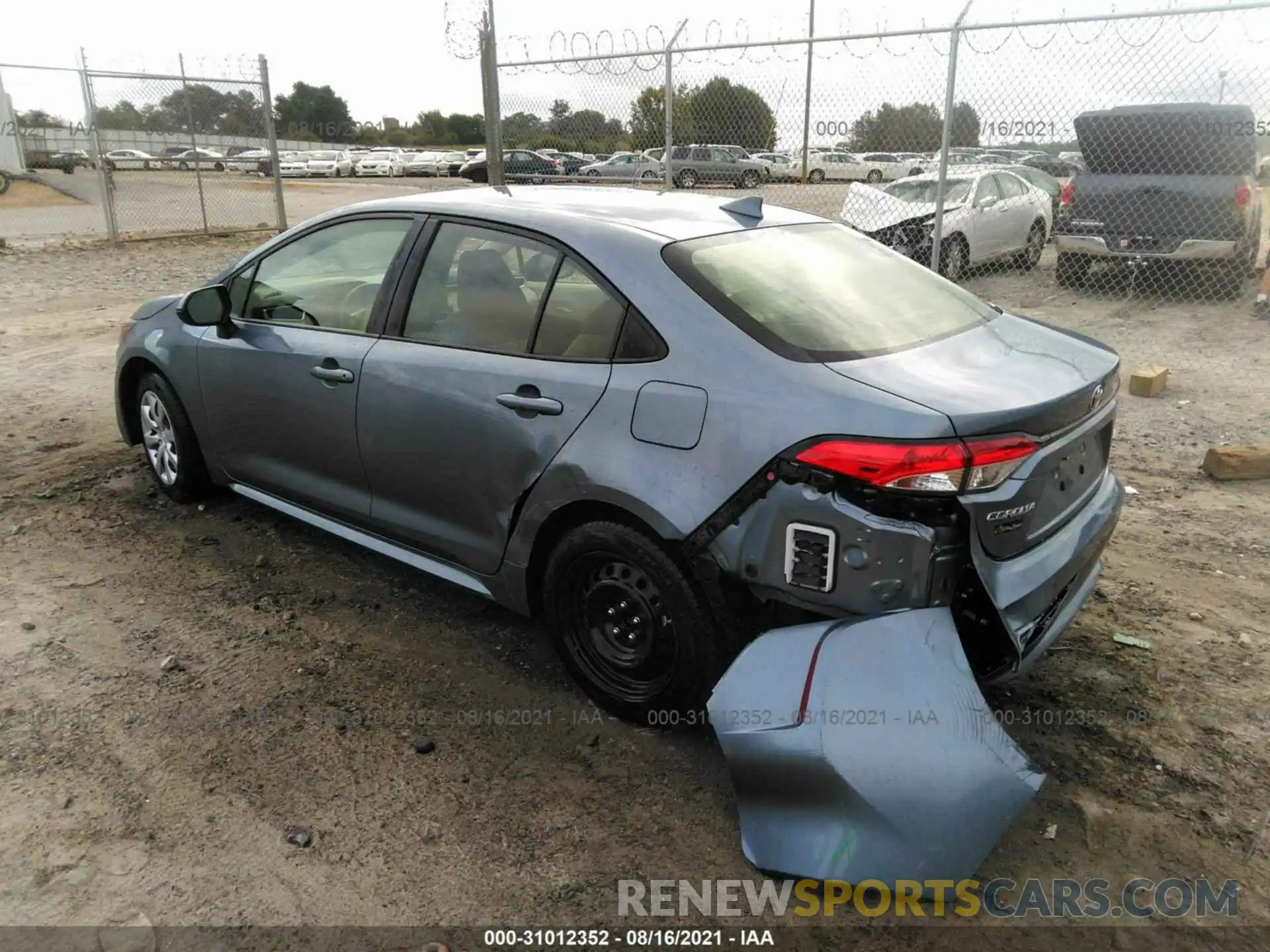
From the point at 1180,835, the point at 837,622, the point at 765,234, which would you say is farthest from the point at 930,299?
the point at 1180,835

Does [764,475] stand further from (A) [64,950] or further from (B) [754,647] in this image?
(A) [64,950]

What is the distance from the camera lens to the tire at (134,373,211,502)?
4605mm

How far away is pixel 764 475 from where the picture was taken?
8.21 feet

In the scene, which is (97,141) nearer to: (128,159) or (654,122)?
(128,159)

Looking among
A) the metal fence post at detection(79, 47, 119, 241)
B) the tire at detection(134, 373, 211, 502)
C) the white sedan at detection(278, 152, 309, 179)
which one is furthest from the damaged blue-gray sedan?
the white sedan at detection(278, 152, 309, 179)

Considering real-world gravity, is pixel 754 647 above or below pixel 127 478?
above

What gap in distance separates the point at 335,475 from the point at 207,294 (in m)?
1.06

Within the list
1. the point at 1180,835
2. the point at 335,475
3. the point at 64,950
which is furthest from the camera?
the point at 335,475

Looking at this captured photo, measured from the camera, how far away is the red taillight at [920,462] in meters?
2.34

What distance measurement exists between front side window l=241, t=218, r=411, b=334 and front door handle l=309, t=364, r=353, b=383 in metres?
0.17

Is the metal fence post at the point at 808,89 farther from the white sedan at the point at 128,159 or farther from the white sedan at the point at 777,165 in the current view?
the white sedan at the point at 128,159

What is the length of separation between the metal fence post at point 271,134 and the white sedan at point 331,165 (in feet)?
87.0

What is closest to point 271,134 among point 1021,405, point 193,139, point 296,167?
point 193,139

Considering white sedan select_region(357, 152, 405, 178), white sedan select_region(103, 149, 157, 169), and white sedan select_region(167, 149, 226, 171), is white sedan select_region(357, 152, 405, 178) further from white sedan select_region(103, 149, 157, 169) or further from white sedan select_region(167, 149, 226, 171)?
white sedan select_region(103, 149, 157, 169)
